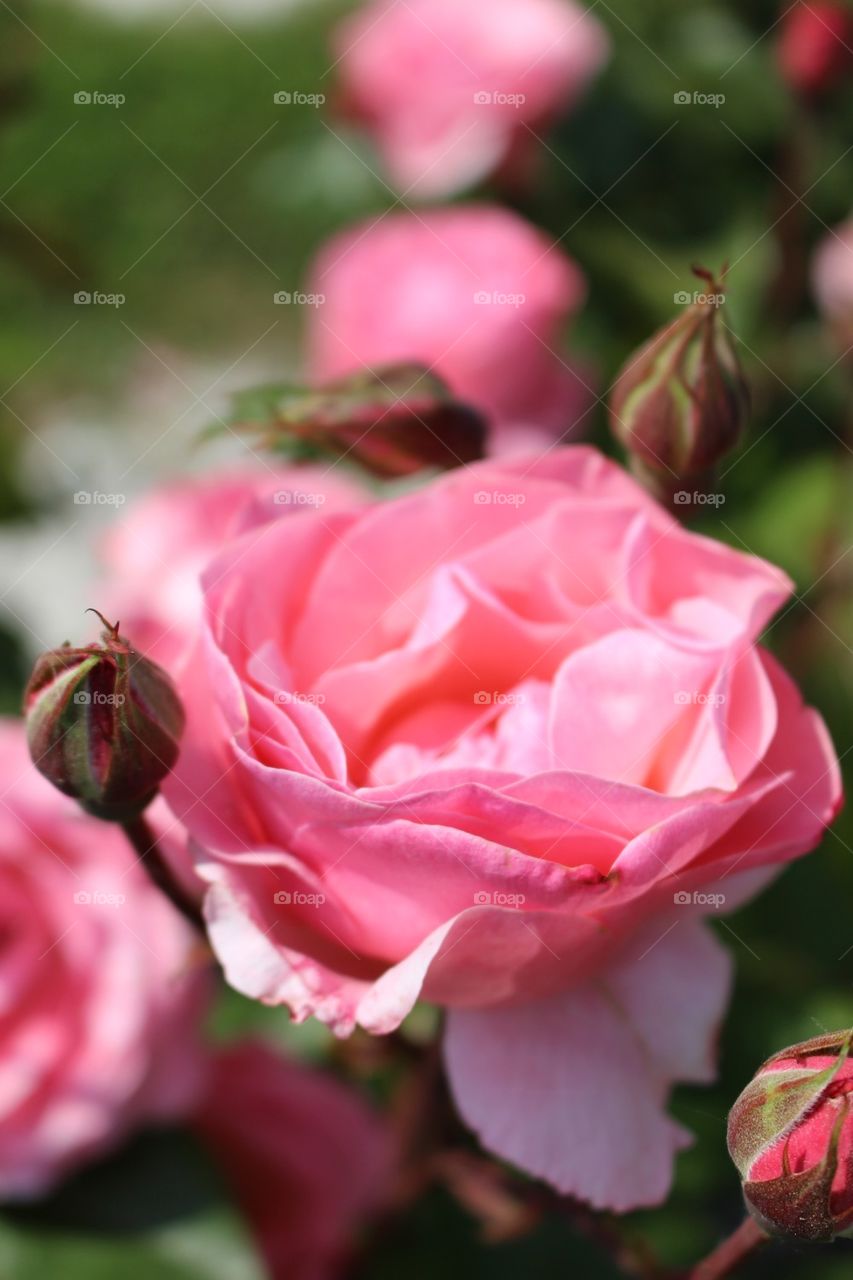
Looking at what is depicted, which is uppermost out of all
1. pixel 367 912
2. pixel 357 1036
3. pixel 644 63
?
pixel 644 63

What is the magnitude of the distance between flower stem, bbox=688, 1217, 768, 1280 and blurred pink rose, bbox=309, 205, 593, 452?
0.46 meters

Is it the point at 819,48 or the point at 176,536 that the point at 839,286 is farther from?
the point at 176,536

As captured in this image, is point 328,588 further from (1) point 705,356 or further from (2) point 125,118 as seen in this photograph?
(2) point 125,118

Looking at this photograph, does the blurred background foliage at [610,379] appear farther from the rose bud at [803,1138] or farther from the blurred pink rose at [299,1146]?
the rose bud at [803,1138]

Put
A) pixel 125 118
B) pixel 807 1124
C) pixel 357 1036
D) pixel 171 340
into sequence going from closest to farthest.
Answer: pixel 807 1124 < pixel 357 1036 < pixel 171 340 < pixel 125 118

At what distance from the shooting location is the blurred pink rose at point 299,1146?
0.58 metres

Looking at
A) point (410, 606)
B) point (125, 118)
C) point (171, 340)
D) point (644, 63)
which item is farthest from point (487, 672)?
point (125, 118)

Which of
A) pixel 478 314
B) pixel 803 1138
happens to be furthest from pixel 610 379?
pixel 803 1138

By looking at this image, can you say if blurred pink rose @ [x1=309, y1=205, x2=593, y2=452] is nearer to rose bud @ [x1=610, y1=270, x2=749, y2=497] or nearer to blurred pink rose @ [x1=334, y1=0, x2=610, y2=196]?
blurred pink rose @ [x1=334, y1=0, x2=610, y2=196]

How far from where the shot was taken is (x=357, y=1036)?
1.72 feet

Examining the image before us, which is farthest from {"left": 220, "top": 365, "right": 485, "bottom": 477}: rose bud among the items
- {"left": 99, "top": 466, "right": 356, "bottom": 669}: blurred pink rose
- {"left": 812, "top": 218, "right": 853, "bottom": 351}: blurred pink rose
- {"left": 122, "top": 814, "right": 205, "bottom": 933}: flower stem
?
{"left": 812, "top": 218, "right": 853, "bottom": 351}: blurred pink rose

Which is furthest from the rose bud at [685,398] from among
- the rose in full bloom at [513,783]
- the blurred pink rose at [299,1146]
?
the blurred pink rose at [299,1146]

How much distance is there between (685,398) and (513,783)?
0.14 m

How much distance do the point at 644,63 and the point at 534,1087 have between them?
84 centimetres
